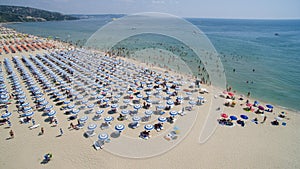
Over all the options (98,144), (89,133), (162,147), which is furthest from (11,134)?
(162,147)

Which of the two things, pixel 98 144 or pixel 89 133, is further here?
pixel 89 133

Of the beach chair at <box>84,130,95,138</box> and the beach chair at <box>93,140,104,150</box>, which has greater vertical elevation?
the beach chair at <box>84,130,95,138</box>

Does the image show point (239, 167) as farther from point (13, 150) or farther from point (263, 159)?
point (13, 150)

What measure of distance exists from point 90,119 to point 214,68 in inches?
1069

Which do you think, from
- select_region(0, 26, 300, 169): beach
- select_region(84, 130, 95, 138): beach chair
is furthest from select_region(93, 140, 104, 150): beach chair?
select_region(84, 130, 95, 138): beach chair

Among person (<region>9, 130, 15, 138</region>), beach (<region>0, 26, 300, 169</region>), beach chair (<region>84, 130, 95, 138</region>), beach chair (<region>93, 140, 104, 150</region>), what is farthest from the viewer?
beach chair (<region>84, 130, 95, 138</region>)

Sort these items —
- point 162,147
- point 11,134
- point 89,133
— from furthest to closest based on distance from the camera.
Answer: point 89,133, point 11,134, point 162,147

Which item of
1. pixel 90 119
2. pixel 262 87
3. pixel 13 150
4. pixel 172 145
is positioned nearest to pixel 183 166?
pixel 172 145

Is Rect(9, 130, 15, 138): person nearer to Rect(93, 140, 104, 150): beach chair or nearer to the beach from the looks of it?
the beach

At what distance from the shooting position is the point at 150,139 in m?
13.0

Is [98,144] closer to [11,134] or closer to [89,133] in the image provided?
[89,133]

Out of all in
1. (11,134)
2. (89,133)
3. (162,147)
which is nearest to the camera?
(162,147)

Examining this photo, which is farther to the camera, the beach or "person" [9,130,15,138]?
"person" [9,130,15,138]

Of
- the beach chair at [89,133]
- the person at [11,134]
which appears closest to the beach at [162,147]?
the person at [11,134]
